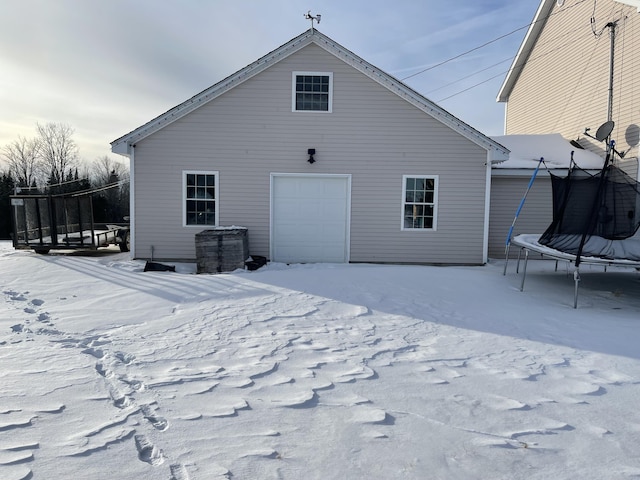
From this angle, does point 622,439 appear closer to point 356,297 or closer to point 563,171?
point 356,297

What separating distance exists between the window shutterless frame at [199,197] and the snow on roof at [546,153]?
7346mm

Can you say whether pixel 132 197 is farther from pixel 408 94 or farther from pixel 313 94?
pixel 408 94

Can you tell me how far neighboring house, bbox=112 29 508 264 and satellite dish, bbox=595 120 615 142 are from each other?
150 inches

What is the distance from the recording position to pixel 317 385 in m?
3.42

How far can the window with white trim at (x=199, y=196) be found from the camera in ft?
33.2

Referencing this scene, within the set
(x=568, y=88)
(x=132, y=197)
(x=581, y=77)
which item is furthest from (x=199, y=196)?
(x=568, y=88)

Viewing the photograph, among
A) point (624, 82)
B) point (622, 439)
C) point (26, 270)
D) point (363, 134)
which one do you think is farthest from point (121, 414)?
point (624, 82)

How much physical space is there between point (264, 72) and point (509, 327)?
7926 mm

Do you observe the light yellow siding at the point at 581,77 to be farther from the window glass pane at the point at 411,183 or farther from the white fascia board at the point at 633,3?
the window glass pane at the point at 411,183

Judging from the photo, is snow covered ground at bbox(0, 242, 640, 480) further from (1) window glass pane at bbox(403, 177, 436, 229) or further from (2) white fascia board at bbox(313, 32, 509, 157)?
(2) white fascia board at bbox(313, 32, 509, 157)

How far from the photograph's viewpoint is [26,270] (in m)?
8.59

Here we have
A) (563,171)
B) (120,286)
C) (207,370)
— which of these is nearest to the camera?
(207,370)

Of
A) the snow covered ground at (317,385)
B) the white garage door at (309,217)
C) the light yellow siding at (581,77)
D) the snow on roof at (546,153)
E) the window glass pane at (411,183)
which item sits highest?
the light yellow siding at (581,77)

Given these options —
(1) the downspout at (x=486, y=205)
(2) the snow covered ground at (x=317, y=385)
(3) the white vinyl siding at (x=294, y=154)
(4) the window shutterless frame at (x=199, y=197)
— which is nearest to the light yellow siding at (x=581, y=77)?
(1) the downspout at (x=486, y=205)
